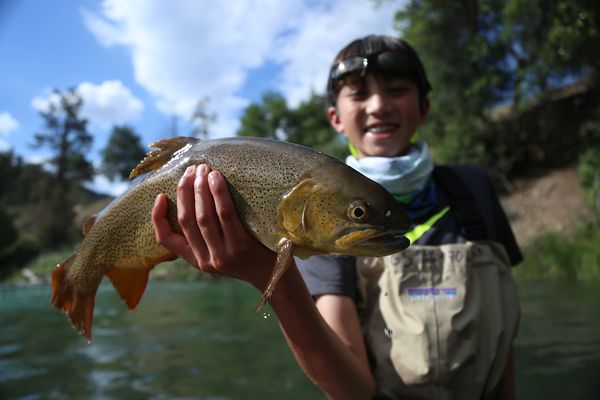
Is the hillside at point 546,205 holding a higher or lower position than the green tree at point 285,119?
lower

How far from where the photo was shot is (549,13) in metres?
14.6

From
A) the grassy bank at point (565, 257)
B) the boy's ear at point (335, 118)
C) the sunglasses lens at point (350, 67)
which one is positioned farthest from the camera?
the grassy bank at point (565, 257)

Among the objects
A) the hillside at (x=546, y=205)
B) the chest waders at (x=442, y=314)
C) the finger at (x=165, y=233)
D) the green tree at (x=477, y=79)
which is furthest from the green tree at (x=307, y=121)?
the finger at (x=165, y=233)

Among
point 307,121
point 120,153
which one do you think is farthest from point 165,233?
point 120,153

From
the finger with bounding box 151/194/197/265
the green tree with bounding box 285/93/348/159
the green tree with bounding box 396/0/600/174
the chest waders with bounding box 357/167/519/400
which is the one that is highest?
the green tree with bounding box 285/93/348/159

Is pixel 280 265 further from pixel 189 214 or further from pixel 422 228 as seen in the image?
pixel 422 228

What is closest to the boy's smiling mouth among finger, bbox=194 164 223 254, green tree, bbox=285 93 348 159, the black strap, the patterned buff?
the patterned buff

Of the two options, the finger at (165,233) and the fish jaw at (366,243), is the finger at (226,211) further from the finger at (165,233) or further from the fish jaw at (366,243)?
the fish jaw at (366,243)

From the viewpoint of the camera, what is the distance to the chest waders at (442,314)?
2.35 m

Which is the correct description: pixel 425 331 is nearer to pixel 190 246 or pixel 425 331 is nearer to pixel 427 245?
pixel 427 245

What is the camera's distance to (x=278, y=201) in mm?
1762

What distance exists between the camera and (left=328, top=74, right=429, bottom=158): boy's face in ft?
8.82

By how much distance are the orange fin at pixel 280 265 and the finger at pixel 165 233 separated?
1.59ft

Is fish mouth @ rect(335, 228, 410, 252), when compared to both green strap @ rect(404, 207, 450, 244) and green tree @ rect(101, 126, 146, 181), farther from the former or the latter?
green tree @ rect(101, 126, 146, 181)
